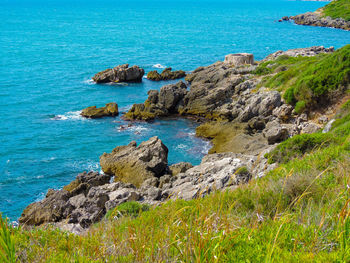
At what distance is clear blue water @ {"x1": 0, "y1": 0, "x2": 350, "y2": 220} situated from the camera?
28828 millimetres

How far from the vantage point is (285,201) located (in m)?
8.20

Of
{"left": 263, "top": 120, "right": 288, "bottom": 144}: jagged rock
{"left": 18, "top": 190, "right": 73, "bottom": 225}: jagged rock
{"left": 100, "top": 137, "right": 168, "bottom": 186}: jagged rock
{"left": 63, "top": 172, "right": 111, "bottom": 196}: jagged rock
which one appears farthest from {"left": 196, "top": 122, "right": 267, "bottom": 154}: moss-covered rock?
{"left": 18, "top": 190, "right": 73, "bottom": 225}: jagged rock

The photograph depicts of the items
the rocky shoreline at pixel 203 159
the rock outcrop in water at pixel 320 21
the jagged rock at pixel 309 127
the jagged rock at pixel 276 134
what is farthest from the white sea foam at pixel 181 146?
the rock outcrop in water at pixel 320 21

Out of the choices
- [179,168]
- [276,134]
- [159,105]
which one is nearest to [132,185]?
[179,168]

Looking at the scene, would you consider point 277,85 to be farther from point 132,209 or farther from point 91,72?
point 91,72

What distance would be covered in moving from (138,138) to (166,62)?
1443 inches

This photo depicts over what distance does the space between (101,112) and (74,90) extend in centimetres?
1174

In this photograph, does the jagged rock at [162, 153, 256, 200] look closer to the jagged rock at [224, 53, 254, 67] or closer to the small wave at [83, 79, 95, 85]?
the jagged rock at [224, 53, 254, 67]

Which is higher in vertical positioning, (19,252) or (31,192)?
(19,252)

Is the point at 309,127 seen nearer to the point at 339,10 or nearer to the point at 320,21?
the point at 320,21

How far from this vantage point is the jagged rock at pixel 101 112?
39219 millimetres

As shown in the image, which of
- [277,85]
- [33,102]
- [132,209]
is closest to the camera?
[132,209]

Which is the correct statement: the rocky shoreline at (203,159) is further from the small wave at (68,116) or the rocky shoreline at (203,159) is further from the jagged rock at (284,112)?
the small wave at (68,116)

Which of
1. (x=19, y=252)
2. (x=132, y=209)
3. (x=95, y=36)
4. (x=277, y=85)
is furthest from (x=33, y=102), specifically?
(x=95, y=36)
